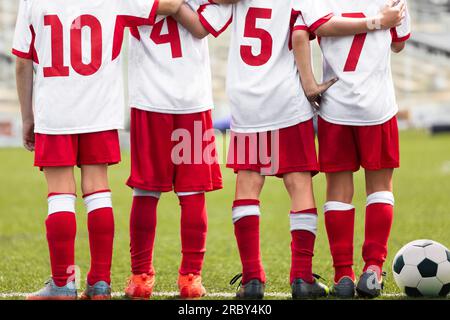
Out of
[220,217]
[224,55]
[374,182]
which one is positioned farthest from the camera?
[224,55]

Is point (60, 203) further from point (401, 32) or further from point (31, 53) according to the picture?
point (401, 32)

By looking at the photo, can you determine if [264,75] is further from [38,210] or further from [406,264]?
[38,210]

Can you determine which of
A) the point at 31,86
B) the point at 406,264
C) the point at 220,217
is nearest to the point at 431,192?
the point at 220,217

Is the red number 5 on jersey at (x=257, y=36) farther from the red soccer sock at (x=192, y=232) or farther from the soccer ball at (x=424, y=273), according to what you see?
the soccer ball at (x=424, y=273)

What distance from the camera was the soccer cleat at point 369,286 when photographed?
4.27 m

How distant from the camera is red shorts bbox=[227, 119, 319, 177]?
433 centimetres

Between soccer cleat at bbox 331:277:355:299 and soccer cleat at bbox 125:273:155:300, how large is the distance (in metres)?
0.95

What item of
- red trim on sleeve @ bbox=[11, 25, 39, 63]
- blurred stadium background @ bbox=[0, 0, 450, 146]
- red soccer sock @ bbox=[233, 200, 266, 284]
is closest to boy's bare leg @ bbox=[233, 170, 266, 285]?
red soccer sock @ bbox=[233, 200, 266, 284]

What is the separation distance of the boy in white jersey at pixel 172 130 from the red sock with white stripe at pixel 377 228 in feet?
2.75

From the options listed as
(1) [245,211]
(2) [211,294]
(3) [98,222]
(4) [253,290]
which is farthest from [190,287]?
(3) [98,222]

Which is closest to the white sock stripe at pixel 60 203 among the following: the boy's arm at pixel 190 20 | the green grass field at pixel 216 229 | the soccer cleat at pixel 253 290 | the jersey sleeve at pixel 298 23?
the green grass field at pixel 216 229

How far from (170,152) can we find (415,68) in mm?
41048
